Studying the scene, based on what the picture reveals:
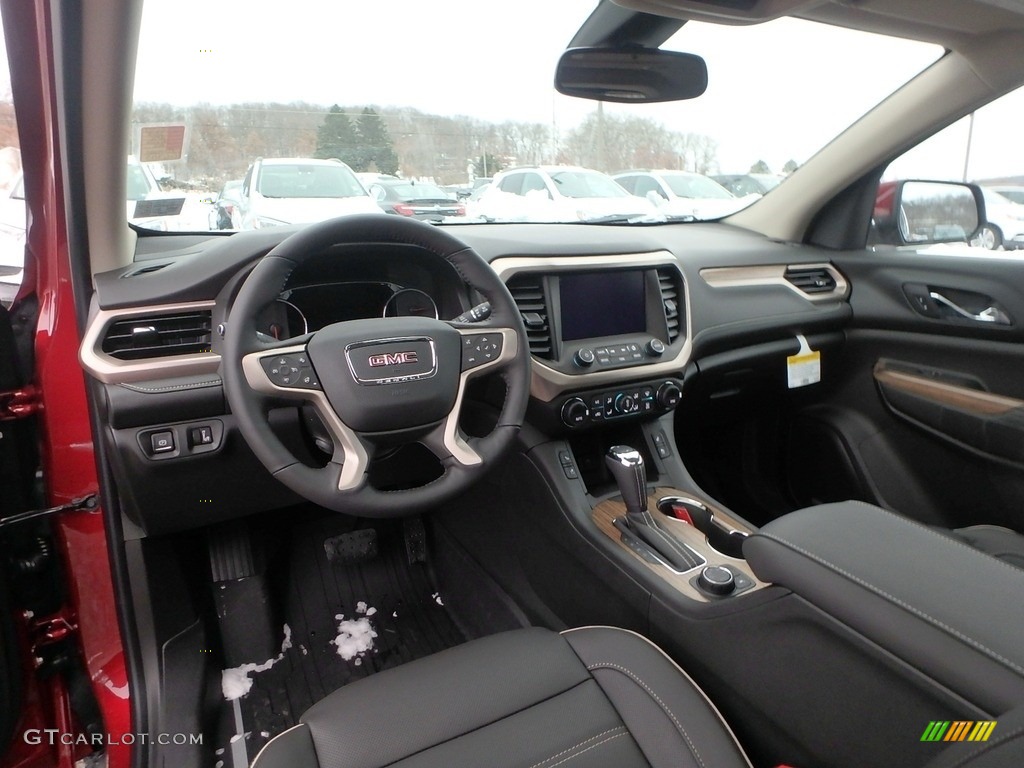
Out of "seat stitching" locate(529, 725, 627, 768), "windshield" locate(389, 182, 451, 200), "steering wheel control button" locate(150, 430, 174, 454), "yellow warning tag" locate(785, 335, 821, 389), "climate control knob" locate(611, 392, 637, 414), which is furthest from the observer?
"yellow warning tag" locate(785, 335, 821, 389)

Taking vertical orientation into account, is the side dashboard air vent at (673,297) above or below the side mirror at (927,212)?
below

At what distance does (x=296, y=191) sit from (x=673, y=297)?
44.4 inches

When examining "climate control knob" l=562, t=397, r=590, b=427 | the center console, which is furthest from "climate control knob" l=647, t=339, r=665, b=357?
"climate control knob" l=562, t=397, r=590, b=427

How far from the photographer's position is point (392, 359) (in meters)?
1.30

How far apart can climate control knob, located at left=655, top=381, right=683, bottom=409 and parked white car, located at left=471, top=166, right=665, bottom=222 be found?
0.82 metres

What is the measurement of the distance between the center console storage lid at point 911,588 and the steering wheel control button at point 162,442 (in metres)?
1.26

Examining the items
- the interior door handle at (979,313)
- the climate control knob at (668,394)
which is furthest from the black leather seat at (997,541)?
the climate control knob at (668,394)

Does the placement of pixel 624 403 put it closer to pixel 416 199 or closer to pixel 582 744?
pixel 416 199

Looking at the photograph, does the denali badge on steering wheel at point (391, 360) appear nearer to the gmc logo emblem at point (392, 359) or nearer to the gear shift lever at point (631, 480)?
the gmc logo emblem at point (392, 359)

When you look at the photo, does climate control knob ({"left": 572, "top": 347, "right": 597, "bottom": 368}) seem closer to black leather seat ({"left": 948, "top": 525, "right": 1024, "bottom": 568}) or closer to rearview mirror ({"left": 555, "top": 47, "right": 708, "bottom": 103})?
rearview mirror ({"left": 555, "top": 47, "right": 708, "bottom": 103})

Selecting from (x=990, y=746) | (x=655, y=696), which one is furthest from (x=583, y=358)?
(x=990, y=746)

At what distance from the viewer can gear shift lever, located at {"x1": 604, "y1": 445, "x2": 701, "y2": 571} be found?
5.34 ft

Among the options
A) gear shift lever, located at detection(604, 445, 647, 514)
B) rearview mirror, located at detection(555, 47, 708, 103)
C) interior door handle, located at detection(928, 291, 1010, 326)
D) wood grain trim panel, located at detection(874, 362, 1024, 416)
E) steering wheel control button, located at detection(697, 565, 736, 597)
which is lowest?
steering wheel control button, located at detection(697, 565, 736, 597)

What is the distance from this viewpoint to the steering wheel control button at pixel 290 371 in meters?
1.24
